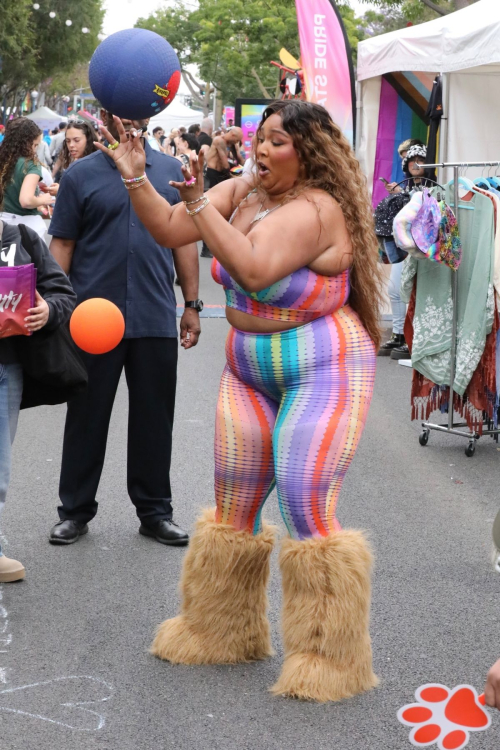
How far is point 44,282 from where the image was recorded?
3.96 m

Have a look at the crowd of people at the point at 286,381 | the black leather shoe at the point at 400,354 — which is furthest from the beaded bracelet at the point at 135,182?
the black leather shoe at the point at 400,354

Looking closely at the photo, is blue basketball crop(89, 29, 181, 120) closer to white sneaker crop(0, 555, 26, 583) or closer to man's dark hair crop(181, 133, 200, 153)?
white sneaker crop(0, 555, 26, 583)

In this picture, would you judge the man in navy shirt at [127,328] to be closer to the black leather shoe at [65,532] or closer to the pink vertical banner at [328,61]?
the black leather shoe at [65,532]

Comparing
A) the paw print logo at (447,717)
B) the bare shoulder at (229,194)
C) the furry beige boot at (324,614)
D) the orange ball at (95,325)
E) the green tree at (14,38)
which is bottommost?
the furry beige boot at (324,614)

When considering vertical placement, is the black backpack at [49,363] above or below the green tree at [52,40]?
below

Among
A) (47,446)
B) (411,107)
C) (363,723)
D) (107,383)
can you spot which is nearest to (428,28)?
(411,107)

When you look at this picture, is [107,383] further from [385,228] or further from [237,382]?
[385,228]

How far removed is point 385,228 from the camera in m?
9.24

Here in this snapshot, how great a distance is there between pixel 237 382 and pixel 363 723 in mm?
1151

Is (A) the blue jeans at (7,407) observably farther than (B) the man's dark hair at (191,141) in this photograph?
No

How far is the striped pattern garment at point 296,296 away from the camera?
3.23m

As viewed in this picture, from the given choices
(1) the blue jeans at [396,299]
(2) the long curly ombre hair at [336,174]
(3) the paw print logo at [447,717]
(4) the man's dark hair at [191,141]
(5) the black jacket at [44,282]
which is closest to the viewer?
(3) the paw print logo at [447,717]

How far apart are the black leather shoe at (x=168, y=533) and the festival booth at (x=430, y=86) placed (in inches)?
228

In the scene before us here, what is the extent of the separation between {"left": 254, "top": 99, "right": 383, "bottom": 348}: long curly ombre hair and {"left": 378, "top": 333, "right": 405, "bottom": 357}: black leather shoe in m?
7.04
